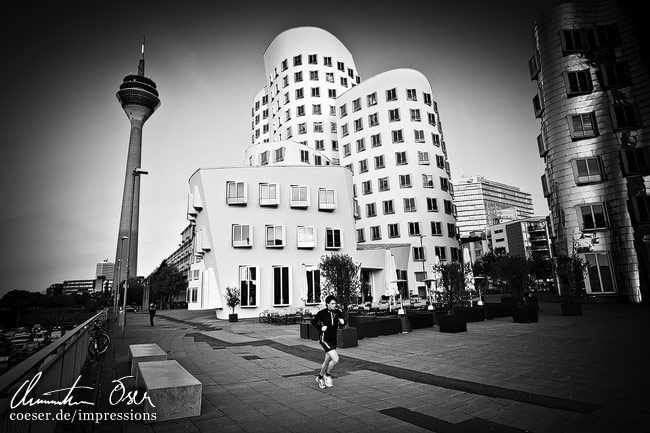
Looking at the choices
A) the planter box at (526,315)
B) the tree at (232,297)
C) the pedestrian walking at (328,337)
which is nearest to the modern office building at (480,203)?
the tree at (232,297)

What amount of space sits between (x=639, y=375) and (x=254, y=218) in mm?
28255

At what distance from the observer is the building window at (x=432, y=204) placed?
154 ft

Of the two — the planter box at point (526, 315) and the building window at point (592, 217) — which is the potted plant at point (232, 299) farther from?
the building window at point (592, 217)

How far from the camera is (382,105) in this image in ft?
165

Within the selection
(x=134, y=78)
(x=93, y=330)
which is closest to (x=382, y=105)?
(x=93, y=330)

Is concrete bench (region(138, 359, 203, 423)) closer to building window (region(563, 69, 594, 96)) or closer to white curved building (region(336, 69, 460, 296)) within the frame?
building window (region(563, 69, 594, 96))

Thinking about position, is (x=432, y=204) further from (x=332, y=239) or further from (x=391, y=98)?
(x=332, y=239)

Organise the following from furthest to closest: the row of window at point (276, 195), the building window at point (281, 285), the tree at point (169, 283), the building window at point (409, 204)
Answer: the tree at point (169, 283), the building window at point (409, 204), the row of window at point (276, 195), the building window at point (281, 285)

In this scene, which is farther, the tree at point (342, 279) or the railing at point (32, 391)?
the tree at point (342, 279)

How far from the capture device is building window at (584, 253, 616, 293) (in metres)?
28.1

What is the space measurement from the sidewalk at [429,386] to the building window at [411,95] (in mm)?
42262

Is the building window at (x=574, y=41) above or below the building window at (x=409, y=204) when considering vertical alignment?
above

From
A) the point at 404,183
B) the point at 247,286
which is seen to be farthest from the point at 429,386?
the point at 404,183

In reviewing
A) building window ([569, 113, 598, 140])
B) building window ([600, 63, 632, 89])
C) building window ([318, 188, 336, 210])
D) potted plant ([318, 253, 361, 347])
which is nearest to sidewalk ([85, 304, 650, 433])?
potted plant ([318, 253, 361, 347])
